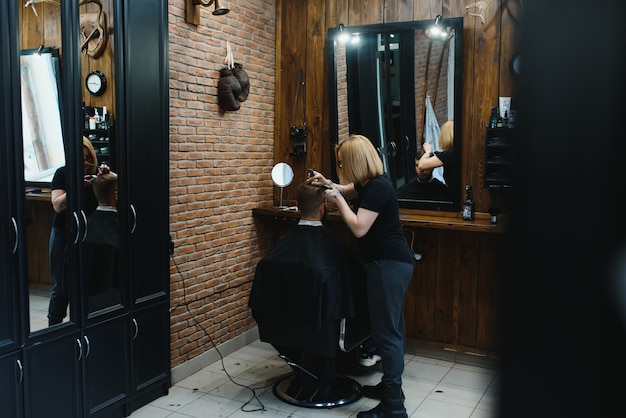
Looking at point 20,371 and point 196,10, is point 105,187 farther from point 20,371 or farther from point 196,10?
point 196,10

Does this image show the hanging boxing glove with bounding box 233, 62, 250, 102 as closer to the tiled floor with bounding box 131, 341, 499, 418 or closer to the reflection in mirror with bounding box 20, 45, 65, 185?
the reflection in mirror with bounding box 20, 45, 65, 185

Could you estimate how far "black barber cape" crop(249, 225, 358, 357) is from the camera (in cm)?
338

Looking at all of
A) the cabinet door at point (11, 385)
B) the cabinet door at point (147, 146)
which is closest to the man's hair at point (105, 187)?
the cabinet door at point (147, 146)

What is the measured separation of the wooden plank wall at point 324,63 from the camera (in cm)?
410

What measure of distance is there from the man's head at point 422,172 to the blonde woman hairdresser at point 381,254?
3.83ft

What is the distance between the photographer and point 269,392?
3.81 m

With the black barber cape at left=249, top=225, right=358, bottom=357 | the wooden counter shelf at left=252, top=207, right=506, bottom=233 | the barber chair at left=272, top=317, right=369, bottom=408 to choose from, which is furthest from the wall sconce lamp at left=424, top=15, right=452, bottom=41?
the barber chair at left=272, top=317, right=369, bottom=408

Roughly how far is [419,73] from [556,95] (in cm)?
423

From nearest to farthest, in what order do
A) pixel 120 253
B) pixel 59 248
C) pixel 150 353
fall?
1. pixel 59 248
2. pixel 120 253
3. pixel 150 353

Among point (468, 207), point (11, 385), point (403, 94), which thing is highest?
point (403, 94)

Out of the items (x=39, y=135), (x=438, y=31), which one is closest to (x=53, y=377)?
(x=39, y=135)

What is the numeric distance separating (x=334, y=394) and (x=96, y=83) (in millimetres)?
2395

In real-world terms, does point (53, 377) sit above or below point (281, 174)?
below

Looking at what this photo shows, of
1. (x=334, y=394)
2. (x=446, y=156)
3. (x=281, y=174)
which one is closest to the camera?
(x=334, y=394)
